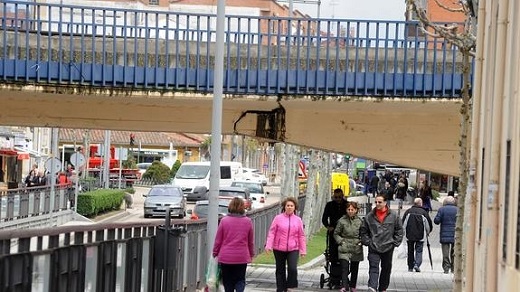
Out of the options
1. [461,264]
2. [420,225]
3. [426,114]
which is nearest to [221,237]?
[461,264]

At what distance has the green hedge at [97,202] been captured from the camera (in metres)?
56.3

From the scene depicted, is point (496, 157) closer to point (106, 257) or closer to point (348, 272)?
point (106, 257)

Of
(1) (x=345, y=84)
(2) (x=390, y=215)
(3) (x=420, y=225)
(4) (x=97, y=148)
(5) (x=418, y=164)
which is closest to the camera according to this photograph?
(2) (x=390, y=215)

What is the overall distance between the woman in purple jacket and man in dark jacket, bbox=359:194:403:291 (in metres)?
3.32

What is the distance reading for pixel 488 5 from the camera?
10680 millimetres

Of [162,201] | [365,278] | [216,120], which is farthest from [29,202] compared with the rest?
[216,120]

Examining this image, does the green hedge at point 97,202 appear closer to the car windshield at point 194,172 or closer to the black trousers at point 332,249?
the car windshield at point 194,172

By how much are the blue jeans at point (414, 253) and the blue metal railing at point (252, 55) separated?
7092 millimetres

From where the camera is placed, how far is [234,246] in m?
18.1

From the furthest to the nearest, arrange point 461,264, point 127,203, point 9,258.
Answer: point 127,203, point 461,264, point 9,258

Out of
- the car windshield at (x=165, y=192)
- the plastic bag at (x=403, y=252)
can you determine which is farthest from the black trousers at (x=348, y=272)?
the car windshield at (x=165, y=192)

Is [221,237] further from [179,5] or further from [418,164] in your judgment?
[179,5]

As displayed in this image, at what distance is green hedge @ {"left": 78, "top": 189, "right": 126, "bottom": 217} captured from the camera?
185 ft

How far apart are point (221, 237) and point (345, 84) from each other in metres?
6.38
